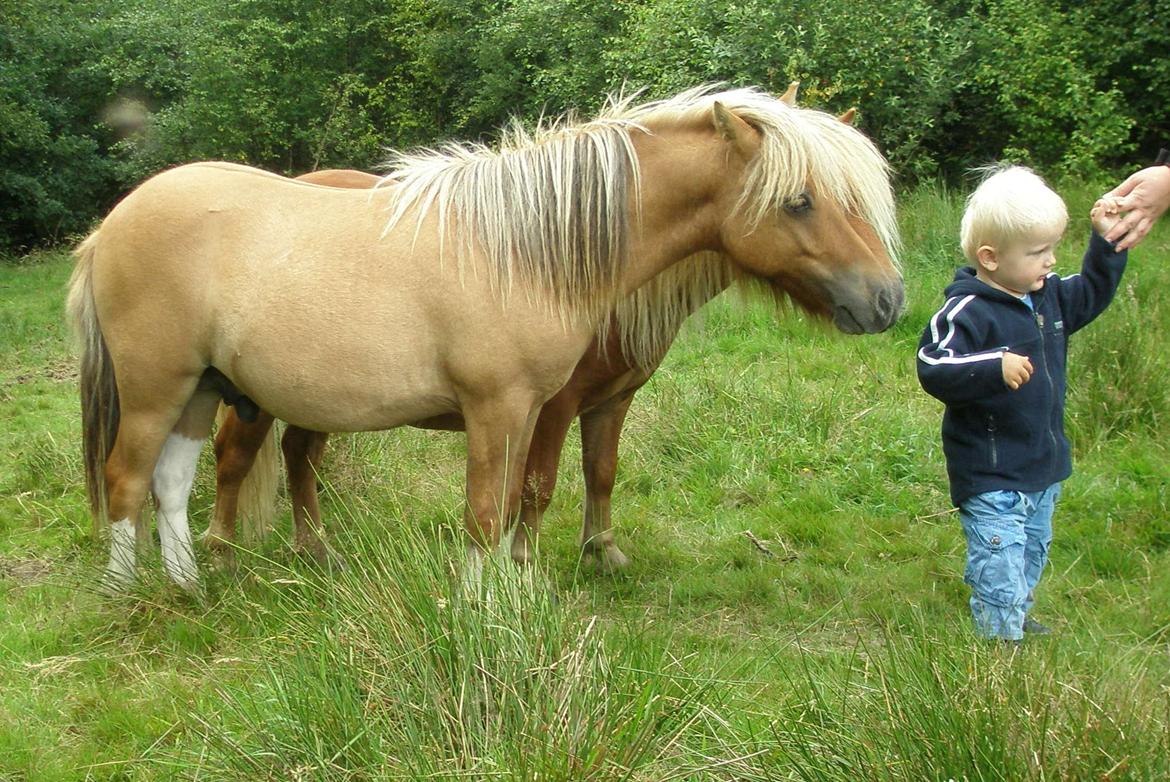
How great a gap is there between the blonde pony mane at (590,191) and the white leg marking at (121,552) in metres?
1.69

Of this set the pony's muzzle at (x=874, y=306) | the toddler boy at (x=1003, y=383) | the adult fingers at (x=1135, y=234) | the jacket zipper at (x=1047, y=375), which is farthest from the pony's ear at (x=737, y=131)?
the adult fingers at (x=1135, y=234)

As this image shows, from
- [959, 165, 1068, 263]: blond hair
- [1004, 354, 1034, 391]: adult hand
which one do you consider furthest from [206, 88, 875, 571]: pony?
[1004, 354, 1034, 391]: adult hand

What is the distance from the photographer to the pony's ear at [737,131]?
3439mm

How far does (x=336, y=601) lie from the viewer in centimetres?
289

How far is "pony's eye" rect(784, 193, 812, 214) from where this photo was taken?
3426 millimetres

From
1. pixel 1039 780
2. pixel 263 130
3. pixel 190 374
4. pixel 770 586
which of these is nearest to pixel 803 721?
pixel 1039 780

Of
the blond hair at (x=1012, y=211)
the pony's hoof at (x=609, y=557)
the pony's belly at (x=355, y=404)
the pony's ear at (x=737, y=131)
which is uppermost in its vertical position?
the pony's ear at (x=737, y=131)

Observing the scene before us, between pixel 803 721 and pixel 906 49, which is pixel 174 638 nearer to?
pixel 803 721

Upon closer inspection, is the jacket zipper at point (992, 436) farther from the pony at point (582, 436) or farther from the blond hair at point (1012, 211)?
the pony at point (582, 436)

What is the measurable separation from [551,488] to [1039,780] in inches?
103

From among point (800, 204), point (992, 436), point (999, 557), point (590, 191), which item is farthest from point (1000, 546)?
point (590, 191)

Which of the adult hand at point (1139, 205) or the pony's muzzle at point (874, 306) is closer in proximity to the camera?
the adult hand at point (1139, 205)

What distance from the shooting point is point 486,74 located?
16438 mm

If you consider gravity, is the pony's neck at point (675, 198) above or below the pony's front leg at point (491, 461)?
above
